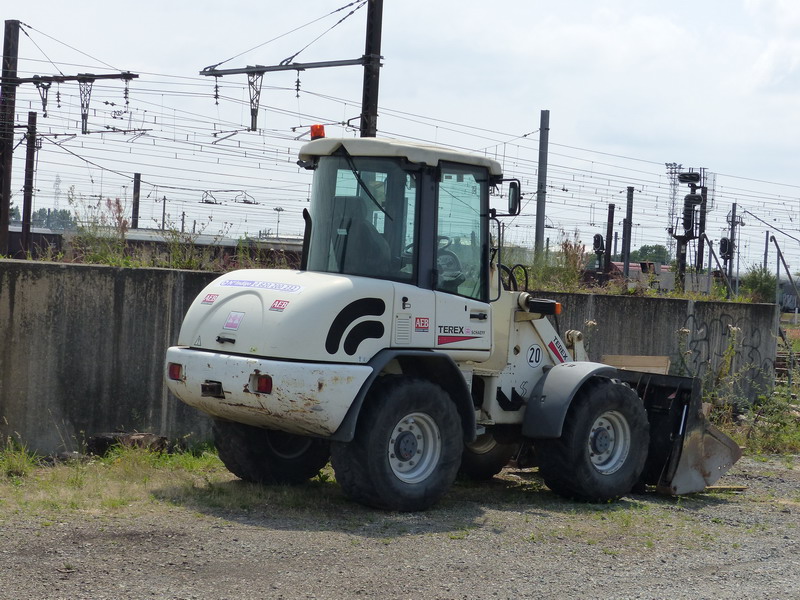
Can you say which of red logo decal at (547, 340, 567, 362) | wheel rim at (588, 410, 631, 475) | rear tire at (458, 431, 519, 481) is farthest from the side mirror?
rear tire at (458, 431, 519, 481)

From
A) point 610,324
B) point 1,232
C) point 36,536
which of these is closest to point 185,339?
point 36,536

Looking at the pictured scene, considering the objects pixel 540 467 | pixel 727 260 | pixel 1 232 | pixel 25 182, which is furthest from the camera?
pixel 727 260

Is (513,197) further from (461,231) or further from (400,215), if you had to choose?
(400,215)

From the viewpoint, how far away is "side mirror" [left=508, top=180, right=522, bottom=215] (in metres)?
8.48

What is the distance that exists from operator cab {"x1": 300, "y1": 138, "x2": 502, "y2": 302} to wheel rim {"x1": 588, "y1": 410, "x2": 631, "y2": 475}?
1.69m

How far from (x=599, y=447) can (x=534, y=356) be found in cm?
98

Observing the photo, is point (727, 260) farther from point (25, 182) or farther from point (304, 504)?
point (304, 504)

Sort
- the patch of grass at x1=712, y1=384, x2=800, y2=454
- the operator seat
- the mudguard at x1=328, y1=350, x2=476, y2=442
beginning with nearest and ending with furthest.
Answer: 1. the mudguard at x1=328, y1=350, x2=476, y2=442
2. the operator seat
3. the patch of grass at x1=712, y1=384, x2=800, y2=454

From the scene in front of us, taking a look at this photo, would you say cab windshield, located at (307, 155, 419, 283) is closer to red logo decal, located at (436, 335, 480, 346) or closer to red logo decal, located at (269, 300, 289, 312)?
red logo decal, located at (436, 335, 480, 346)

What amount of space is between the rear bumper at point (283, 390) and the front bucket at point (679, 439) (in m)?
3.51

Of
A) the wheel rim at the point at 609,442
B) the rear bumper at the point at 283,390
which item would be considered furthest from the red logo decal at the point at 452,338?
the wheel rim at the point at 609,442

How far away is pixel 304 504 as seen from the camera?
8.21 meters

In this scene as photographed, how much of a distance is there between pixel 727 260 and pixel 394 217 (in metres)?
32.0

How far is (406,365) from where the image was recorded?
8344 mm
